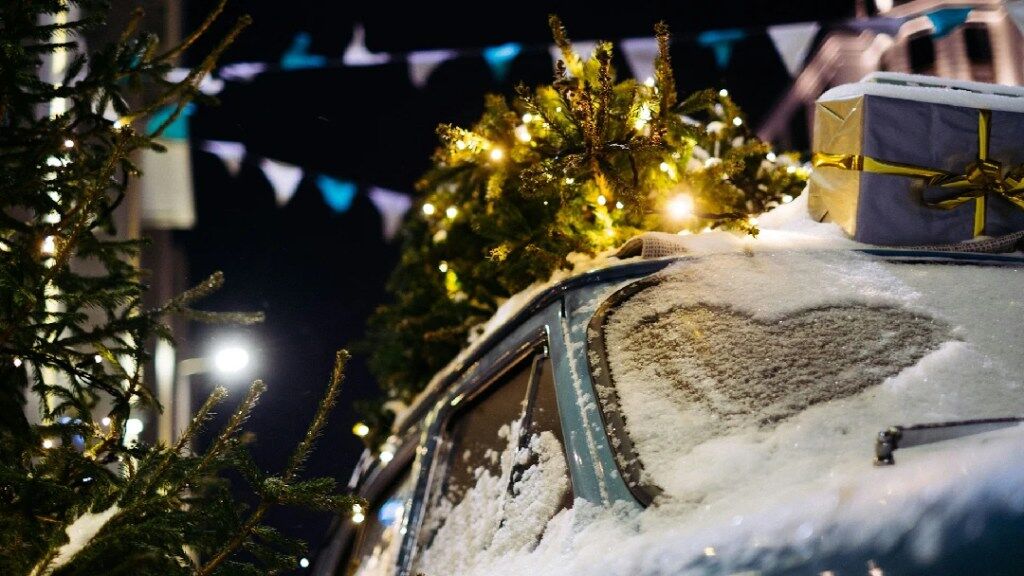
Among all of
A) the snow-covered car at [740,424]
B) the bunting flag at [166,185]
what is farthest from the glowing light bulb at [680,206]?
the bunting flag at [166,185]

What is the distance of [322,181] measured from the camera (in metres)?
10.1

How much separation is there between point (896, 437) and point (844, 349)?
1.46 feet

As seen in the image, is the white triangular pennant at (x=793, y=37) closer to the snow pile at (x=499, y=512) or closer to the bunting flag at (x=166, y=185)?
the snow pile at (x=499, y=512)

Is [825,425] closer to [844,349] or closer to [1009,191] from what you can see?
[844,349]

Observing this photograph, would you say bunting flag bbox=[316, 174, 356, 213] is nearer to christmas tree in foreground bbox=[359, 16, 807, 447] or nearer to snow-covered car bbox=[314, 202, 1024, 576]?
christmas tree in foreground bbox=[359, 16, 807, 447]

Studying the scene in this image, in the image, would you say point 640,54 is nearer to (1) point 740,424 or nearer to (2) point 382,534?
(2) point 382,534

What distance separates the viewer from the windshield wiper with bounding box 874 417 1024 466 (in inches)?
52.5

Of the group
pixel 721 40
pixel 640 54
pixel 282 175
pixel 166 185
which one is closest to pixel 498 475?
pixel 640 54

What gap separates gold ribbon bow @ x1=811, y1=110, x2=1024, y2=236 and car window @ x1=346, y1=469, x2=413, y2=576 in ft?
5.49

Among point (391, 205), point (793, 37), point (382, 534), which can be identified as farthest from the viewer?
point (391, 205)

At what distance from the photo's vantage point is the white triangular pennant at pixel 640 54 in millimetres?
7602

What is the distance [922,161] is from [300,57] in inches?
319

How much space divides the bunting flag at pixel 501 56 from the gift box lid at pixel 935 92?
5.97 meters

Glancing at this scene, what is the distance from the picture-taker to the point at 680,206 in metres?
3.16
